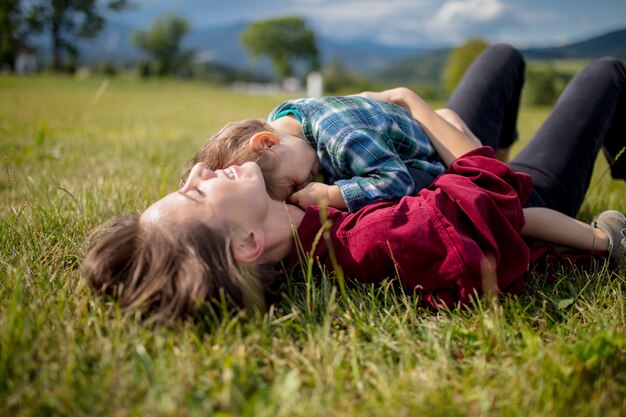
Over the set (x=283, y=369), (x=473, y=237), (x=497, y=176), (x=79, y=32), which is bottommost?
(x=283, y=369)

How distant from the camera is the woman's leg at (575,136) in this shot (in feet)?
8.17

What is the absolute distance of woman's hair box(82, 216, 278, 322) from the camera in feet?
4.91

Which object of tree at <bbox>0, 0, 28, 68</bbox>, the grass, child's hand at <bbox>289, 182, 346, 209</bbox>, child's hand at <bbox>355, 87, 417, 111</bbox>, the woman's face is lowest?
the grass

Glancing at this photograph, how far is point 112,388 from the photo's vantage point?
48.3 inches

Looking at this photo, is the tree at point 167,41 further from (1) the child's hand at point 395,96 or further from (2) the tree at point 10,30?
(1) the child's hand at point 395,96

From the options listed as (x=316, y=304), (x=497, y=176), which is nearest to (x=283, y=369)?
(x=316, y=304)

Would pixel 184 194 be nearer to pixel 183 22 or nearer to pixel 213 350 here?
pixel 213 350

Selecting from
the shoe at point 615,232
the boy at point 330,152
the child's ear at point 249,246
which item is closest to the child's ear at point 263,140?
the boy at point 330,152

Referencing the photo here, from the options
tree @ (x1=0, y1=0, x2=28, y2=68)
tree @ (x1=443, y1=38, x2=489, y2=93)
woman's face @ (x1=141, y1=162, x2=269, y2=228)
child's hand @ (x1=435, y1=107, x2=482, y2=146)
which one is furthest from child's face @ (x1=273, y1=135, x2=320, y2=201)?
tree @ (x1=0, y1=0, x2=28, y2=68)

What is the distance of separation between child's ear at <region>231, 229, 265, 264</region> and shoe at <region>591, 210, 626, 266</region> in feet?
5.55

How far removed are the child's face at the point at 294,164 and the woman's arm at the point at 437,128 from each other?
67 centimetres

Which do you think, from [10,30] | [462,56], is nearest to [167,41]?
[10,30]

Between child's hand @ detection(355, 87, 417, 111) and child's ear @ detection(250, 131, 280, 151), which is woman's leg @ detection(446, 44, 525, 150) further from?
child's ear @ detection(250, 131, 280, 151)

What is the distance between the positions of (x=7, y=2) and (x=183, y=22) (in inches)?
1821
